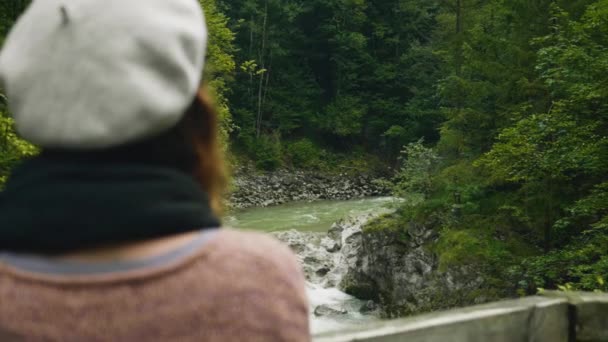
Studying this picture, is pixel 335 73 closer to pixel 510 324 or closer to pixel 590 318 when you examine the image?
pixel 590 318

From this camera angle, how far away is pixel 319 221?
22.7 metres

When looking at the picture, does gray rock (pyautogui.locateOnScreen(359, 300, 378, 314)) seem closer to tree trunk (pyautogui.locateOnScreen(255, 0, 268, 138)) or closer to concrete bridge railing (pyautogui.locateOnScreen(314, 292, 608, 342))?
concrete bridge railing (pyautogui.locateOnScreen(314, 292, 608, 342))

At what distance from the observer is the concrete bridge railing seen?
2.50 metres

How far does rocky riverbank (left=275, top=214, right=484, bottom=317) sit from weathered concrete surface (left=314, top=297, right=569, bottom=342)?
852 centimetres

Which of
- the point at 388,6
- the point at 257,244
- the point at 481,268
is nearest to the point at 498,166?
the point at 481,268

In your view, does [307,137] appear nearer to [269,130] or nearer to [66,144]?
[269,130]

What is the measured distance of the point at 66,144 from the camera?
89cm

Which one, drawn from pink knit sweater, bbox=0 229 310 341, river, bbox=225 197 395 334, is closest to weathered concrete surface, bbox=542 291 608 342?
pink knit sweater, bbox=0 229 310 341

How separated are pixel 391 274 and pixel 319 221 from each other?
28.5ft

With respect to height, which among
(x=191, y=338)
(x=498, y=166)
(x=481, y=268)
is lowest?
(x=481, y=268)

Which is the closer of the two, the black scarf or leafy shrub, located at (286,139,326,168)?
the black scarf

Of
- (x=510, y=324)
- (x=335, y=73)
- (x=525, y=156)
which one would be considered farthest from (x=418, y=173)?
(x=335, y=73)

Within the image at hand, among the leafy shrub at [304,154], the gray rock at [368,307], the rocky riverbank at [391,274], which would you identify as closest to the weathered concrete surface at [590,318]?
the rocky riverbank at [391,274]

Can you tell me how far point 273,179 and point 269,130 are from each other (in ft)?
19.4
